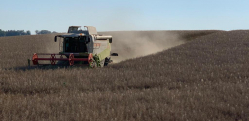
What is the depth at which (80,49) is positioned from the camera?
1498 centimetres

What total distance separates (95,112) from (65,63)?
9.41 m

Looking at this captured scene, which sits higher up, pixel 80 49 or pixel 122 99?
pixel 80 49

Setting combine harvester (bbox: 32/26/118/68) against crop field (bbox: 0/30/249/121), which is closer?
crop field (bbox: 0/30/249/121)

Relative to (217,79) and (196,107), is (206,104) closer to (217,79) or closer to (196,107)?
(196,107)

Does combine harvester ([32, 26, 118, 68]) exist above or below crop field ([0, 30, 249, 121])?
above

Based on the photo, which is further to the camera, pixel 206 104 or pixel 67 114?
pixel 206 104

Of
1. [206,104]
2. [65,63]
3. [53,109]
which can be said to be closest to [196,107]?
[206,104]

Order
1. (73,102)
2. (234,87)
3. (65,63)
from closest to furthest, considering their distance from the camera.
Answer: (73,102)
(234,87)
(65,63)

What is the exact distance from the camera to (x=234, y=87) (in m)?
8.05

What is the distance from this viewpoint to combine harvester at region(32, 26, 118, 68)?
13.7m

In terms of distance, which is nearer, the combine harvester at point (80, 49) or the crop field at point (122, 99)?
the crop field at point (122, 99)

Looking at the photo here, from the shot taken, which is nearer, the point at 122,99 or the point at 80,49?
the point at 122,99

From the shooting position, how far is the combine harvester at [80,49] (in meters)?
13.7

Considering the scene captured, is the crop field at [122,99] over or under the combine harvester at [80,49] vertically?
under
